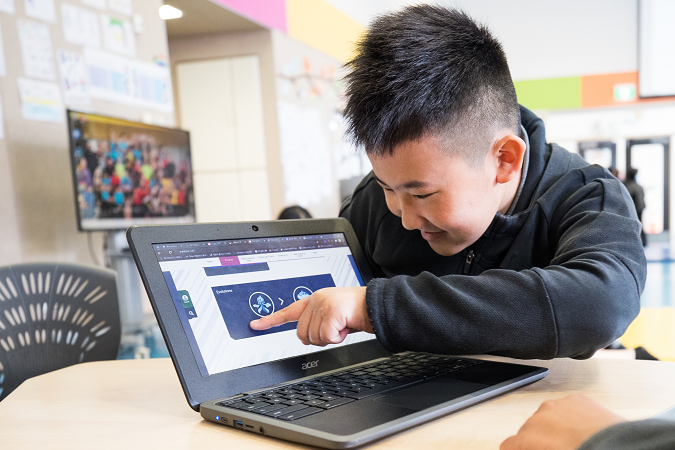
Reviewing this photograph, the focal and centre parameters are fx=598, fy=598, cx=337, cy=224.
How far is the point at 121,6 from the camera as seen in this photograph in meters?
2.72

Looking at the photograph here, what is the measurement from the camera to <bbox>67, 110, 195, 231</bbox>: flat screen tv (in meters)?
2.17

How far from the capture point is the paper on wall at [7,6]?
2119mm

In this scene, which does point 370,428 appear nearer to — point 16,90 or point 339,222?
point 339,222

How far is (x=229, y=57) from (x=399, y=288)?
13.3ft

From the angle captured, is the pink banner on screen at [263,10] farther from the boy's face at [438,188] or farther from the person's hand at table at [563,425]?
the person's hand at table at [563,425]

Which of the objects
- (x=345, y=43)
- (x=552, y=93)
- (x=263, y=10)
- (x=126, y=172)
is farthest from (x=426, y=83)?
(x=552, y=93)

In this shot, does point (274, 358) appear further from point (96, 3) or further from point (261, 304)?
point (96, 3)

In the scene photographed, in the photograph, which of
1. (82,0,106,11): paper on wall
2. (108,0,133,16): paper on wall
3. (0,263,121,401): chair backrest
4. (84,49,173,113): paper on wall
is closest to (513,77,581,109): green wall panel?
(84,49,173,113): paper on wall

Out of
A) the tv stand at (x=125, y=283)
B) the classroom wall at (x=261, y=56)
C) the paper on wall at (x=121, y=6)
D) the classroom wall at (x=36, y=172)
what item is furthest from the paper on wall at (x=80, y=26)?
the classroom wall at (x=261, y=56)

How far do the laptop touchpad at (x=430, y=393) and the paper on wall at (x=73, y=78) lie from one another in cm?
222

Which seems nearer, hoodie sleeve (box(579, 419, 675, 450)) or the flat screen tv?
hoodie sleeve (box(579, 419, 675, 450))

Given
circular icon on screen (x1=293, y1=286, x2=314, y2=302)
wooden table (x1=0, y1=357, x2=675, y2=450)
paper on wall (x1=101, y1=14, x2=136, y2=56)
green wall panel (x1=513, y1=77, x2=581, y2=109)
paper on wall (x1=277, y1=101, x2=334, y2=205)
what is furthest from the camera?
green wall panel (x1=513, y1=77, x2=581, y2=109)

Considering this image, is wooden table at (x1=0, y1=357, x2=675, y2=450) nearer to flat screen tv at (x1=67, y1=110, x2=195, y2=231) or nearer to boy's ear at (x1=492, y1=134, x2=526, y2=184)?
boy's ear at (x1=492, y1=134, x2=526, y2=184)

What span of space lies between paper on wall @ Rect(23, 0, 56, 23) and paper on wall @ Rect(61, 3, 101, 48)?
54 mm
